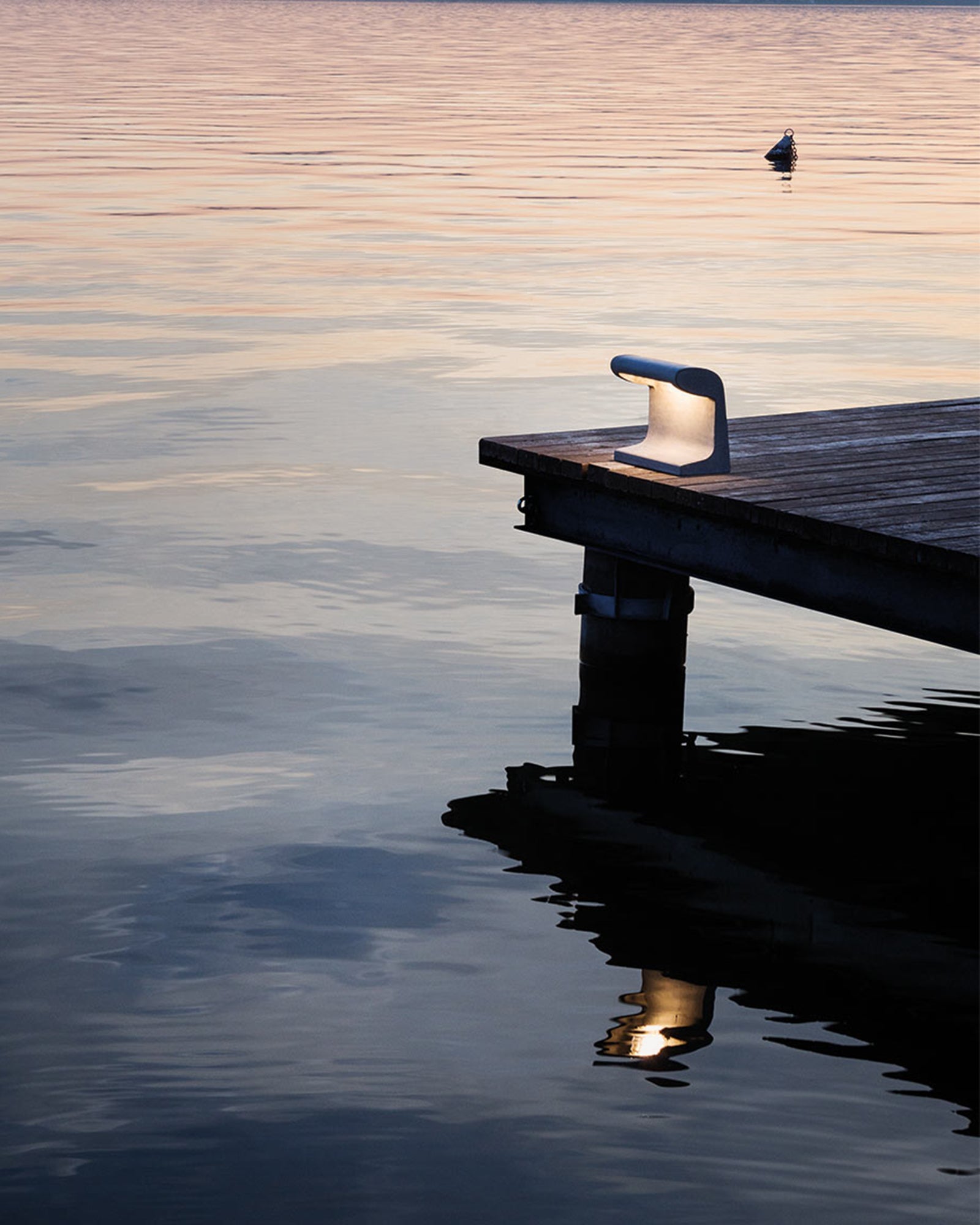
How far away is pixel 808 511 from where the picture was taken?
8.04m

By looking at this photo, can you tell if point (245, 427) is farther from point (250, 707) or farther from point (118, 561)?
point (250, 707)

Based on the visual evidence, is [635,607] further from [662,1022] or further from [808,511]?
[662,1022]

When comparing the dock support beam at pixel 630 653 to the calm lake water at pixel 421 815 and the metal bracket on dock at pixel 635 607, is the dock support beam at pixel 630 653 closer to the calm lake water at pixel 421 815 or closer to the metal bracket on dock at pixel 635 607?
the metal bracket on dock at pixel 635 607

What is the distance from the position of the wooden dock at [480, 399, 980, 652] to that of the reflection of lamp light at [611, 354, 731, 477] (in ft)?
0.22

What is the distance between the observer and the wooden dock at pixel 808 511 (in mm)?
7719

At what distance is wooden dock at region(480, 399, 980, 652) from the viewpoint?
25.3 ft

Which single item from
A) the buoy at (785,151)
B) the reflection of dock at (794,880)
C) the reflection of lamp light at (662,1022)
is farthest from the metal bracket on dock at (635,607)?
the buoy at (785,151)

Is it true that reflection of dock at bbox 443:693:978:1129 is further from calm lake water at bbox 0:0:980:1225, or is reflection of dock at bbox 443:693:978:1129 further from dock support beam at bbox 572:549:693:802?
dock support beam at bbox 572:549:693:802

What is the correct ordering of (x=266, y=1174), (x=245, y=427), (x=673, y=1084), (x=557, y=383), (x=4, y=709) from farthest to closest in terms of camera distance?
(x=557, y=383), (x=245, y=427), (x=4, y=709), (x=673, y=1084), (x=266, y=1174)

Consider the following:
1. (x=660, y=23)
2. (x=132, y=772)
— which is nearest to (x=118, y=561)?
(x=132, y=772)

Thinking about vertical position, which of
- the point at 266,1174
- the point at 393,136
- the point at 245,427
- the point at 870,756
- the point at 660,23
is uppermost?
the point at 660,23

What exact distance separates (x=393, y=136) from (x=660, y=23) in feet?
425

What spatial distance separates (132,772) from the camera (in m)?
8.63

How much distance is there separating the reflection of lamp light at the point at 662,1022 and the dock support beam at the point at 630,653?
247 centimetres
